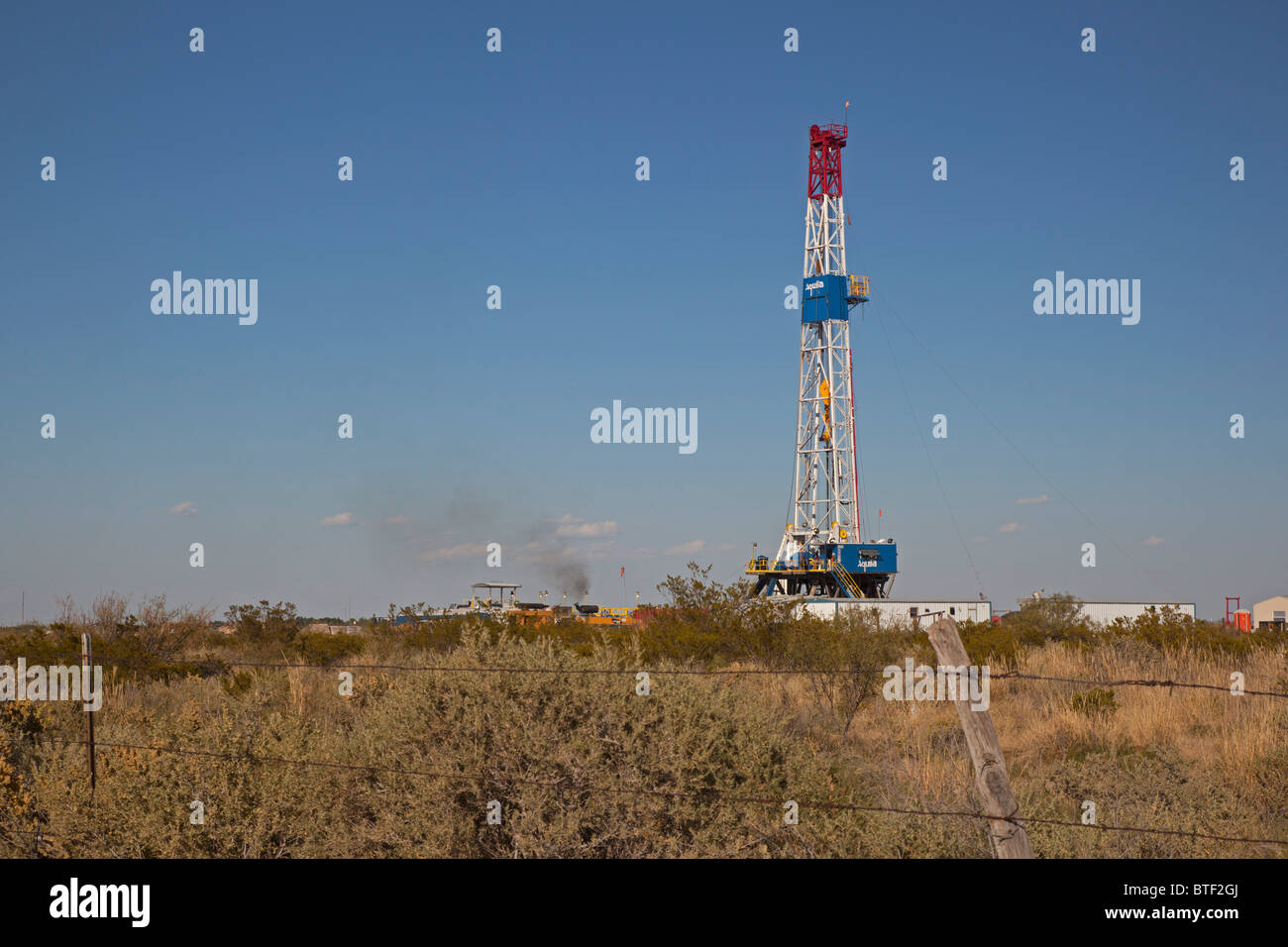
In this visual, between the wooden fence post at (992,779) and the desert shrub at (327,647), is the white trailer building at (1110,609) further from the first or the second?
the wooden fence post at (992,779)

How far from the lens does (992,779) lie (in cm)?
488

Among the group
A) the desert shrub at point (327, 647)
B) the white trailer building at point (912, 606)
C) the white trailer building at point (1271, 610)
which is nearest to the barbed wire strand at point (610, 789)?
the desert shrub at point (327, 647)

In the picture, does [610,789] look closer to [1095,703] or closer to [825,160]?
[1095,703]

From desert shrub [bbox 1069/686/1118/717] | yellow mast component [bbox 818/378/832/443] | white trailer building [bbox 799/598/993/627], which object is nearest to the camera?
desert shrub [bbox 1069/686/1118/717]

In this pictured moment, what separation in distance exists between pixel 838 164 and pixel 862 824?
4644cm

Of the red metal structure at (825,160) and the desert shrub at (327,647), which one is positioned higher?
the red metal structure at (825,160)

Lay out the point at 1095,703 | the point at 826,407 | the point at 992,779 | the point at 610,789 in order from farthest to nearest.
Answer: the point at 826,407
the point at 1095,703
the point at 610,789
the point at 992,779

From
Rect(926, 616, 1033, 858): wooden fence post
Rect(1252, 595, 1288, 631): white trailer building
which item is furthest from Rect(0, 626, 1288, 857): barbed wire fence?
Rect(1252, 595, 1288, 631): white trailer building

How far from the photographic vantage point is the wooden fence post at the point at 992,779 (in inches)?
190

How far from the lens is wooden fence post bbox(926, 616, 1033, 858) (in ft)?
15.8

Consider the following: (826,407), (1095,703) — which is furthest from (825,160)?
(1095,703)

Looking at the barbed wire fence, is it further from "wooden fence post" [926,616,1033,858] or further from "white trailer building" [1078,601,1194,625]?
"white trailer building" [1078,601,1194,625]

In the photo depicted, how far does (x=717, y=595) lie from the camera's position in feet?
64.6
